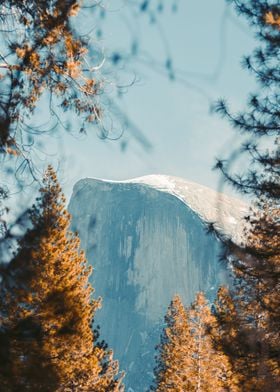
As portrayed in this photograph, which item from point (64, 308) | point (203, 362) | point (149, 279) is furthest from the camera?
point (149, 279)

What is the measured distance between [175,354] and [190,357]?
77 cm

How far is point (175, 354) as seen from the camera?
80.6 feet

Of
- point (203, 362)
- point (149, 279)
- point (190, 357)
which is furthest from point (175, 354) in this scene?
point (149, 279)

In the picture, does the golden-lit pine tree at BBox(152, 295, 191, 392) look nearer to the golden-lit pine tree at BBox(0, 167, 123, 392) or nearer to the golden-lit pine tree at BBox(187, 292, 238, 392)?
the golden-lit pine tree at BBox(187, 292, 238, 392)

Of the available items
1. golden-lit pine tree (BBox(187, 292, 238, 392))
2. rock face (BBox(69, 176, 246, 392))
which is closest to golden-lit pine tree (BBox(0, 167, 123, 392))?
golden-lit pine tree (BBox(187, 292, 238, 392))

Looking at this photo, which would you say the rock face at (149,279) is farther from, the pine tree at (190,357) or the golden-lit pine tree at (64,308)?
the golden-lit pine tree at (64,308)

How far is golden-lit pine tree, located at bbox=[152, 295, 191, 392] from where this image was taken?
2325cm

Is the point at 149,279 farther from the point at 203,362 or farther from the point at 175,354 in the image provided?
the point at 203,362

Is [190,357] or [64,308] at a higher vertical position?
[190,357]

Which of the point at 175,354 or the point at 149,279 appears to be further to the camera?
the point at 149,279

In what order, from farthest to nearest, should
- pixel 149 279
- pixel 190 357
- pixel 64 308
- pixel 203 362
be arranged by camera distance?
pixel 149 279 < pixel 190 357 < pixel 203 362 < pixel 64 308

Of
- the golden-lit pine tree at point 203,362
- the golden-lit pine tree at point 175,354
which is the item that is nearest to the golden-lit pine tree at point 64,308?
the golden-lit pine tree at point 175,354

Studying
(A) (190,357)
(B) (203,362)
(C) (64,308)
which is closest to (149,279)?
(A) (190,357)

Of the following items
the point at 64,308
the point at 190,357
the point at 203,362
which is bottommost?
the point at 64,308
